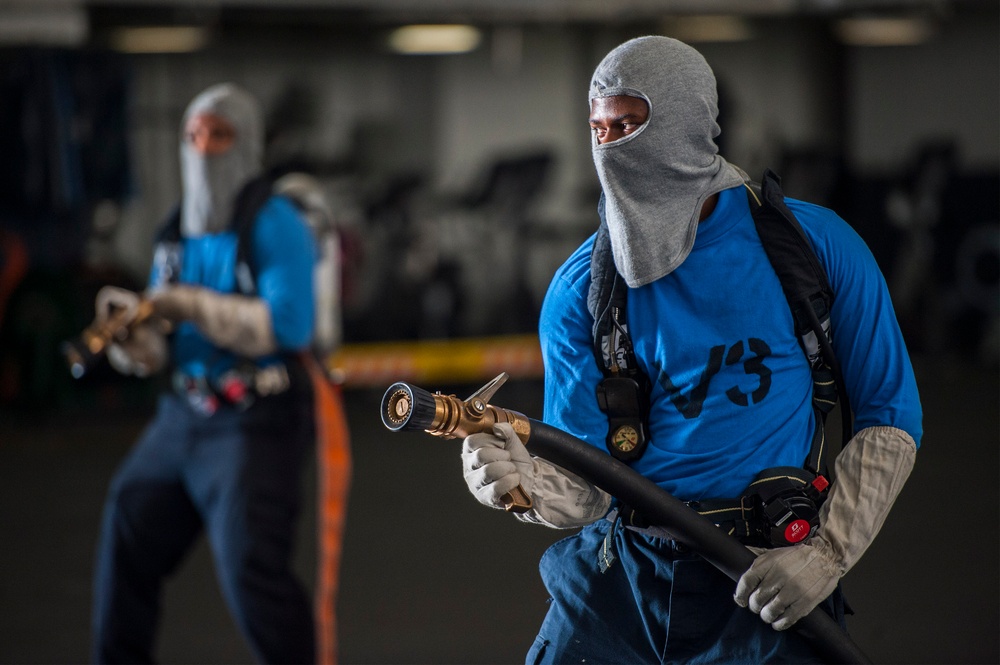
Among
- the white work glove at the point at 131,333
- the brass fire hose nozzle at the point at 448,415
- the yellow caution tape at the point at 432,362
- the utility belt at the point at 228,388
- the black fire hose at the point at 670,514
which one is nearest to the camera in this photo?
the brass fire hose nozzle at the point at 448,415

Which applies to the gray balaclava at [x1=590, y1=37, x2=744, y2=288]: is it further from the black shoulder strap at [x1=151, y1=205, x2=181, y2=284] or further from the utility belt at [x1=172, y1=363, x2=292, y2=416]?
the black shoulder strap at [x1=151, y1=205, x2=181, y2=284]

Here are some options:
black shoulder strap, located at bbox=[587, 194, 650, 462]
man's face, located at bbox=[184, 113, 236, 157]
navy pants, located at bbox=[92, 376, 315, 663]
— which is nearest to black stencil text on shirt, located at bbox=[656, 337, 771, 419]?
black shoulder strap, located at bbox=[587, 194, 650, 462]

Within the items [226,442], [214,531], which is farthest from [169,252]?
[214,531]

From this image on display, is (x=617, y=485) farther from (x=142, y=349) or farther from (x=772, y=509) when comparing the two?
(x=142, y=349)

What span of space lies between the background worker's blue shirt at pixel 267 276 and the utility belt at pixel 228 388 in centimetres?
2

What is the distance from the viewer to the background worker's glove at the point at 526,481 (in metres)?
2.03

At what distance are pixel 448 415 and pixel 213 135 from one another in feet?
7.30

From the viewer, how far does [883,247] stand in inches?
495

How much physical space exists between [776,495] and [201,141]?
2494 mm

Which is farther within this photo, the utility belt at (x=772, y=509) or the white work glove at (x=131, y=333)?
the white work glove at (x=131, y=333)

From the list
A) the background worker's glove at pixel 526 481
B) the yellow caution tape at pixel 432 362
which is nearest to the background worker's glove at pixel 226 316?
the background worker's glove at pixel 526 481

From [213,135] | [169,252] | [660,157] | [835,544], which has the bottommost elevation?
[835,544]

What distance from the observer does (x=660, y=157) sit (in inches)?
83.4

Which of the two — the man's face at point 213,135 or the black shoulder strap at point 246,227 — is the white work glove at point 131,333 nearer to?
the black shoulder strap at point 246,227
